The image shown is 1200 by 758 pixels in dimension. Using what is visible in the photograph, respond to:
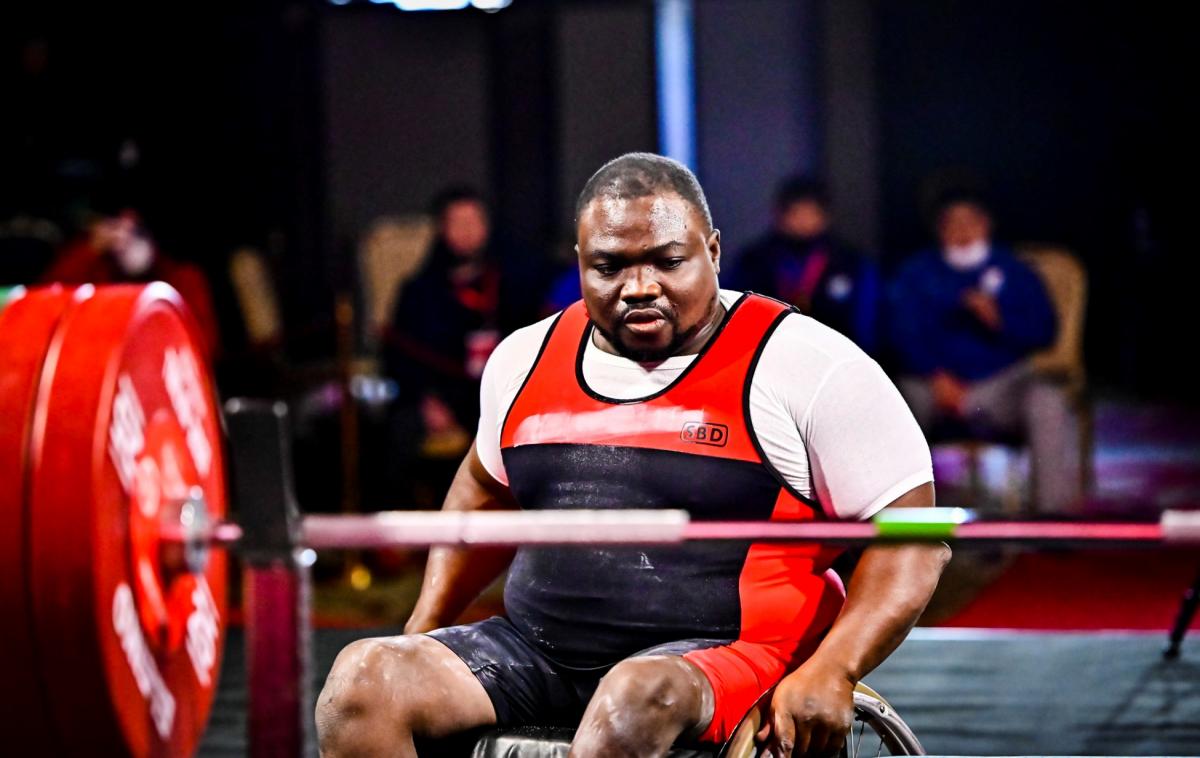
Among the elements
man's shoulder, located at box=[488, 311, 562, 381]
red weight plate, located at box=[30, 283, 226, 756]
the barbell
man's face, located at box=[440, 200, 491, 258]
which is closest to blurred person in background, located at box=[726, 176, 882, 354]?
man's face, located at box=[440, 200, 491, 258]

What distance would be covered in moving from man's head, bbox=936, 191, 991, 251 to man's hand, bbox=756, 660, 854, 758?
14.5 ft

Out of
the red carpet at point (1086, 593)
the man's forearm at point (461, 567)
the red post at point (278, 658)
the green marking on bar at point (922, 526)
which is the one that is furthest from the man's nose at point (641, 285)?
the red carpet at point (1086, 593)

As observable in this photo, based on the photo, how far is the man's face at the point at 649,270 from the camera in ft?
8.04

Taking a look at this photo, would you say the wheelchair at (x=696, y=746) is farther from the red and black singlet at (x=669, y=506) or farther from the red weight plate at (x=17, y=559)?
the red weight plate at (x=17, y=559)

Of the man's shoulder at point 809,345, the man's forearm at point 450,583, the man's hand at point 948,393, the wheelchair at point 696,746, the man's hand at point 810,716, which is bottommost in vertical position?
the man's hand at point 948,393

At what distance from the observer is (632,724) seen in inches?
82.7

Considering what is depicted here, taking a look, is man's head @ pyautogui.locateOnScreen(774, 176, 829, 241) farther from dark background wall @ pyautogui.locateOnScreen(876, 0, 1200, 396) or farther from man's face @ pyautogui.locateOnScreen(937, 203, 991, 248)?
dark background wall @ pyautogui.locateOnScreen(876, 0, 1200, 396)

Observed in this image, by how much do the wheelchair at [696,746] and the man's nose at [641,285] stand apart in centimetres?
65

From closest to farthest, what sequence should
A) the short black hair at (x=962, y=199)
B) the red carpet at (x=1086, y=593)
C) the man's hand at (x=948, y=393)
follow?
the red carpet at (x=1086, y=593), the man's hand at (x=948, y=393), the short black hair at (x=962, y=199)

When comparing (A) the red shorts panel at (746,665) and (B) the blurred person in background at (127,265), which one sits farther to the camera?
(B) the blurred person in background at (127,265)

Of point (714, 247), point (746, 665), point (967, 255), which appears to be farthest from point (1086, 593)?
point (746, 665)

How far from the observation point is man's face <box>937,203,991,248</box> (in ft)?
20.7

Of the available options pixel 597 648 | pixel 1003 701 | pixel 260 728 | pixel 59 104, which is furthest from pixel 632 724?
pixel 59 104

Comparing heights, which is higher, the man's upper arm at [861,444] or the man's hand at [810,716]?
the man's upper arm at [861,444]
